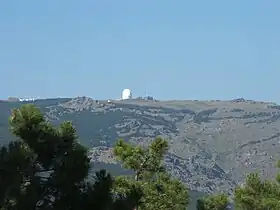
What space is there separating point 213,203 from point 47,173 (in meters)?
14.0

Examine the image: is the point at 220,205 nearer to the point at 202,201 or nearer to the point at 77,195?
the point at 202,201

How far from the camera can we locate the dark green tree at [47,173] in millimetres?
14914

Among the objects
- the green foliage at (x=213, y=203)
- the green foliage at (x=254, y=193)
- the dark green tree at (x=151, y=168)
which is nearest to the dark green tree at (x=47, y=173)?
the dark green tree at (x=151, y=168)

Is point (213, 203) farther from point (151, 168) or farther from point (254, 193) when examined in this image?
point (151, 168)

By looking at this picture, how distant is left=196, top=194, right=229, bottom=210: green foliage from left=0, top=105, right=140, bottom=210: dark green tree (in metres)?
11.5

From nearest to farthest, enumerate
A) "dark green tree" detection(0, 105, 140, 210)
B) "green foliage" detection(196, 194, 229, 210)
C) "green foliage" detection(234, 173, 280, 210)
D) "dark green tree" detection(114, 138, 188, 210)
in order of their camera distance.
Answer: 1. "dark green tree" detection(0, 105, 140, 210)
2. "dark green tree" detection(114, 138, 188, 210)
3. "green foliage" detection(196, 194, 229, 210)
4. "green foliage" detection(234, 173, 280, 210)

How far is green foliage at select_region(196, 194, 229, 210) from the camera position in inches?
1083

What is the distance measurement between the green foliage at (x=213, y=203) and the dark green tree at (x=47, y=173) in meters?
11.5

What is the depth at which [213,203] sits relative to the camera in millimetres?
28359

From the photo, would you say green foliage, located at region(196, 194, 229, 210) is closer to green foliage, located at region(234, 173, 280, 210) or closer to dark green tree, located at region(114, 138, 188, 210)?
green foliage, located at region(234, 173, 280, 210)

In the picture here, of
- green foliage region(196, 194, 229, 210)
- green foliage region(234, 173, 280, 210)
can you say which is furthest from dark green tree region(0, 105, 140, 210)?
green foliage region(234, 173, 280, 210)

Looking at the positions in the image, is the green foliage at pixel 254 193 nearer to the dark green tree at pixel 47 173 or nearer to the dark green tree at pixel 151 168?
the dark green tree at pixel 151 168

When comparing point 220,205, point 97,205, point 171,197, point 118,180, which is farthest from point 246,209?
point 97,205

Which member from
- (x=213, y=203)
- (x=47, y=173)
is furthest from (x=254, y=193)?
(x=47, y=173)
